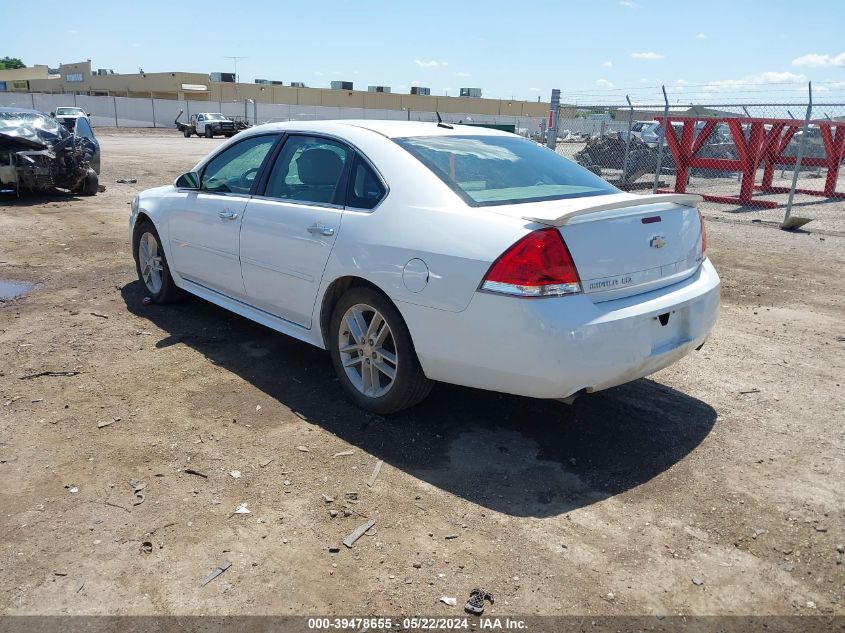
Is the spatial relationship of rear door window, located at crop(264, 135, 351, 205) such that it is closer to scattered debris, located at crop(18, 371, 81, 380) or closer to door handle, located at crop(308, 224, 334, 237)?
door handle, located at crop(308, 224, 334, 237)

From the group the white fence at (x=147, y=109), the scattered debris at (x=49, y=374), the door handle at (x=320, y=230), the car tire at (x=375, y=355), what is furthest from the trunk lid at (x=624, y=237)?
the white fence at (x=147, y=109)

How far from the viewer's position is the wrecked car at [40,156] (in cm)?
1210

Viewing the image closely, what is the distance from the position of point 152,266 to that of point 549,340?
424cm

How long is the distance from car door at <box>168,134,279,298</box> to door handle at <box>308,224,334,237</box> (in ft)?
2.79

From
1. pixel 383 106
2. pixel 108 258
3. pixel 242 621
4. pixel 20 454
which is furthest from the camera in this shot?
pixel 383 106

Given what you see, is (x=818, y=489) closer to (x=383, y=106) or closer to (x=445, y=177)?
(x=445, y=177)

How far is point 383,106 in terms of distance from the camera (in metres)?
70.6

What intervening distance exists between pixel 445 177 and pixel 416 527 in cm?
188

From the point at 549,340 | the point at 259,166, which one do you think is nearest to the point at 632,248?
the point at 549,340

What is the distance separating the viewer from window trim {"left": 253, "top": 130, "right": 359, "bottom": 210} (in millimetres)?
4199

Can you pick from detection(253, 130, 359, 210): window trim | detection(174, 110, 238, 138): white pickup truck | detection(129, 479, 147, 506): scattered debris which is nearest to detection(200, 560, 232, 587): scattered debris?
detection(129, 479, 147, 506): scattered debris

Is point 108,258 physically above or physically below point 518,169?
below

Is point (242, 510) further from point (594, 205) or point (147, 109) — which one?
point (147, 109)

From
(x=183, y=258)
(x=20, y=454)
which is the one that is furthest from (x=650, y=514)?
(x=183, y=258)
